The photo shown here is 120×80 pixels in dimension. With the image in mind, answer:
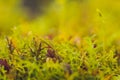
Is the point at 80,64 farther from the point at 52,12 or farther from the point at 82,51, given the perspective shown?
the point at 52,12

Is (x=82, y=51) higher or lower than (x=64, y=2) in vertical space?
lower

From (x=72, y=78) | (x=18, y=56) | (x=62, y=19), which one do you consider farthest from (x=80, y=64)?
(x=62, y=19)

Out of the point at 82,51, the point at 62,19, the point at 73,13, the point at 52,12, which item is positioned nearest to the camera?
the point at 82,51

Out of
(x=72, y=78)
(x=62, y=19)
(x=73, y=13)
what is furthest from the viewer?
(x=73, y=13)

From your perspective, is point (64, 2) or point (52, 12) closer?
point (64, 2)

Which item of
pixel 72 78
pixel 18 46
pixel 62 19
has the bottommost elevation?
pixel 72 78

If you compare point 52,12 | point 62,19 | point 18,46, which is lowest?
point 18,46

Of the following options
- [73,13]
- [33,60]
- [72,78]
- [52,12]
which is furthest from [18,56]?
[52,12]

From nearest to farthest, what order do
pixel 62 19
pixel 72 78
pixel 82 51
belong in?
pixel 72 78 → pixel 82 51 → pixel 62 19

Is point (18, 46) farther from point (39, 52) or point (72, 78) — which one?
point (72, 78)
